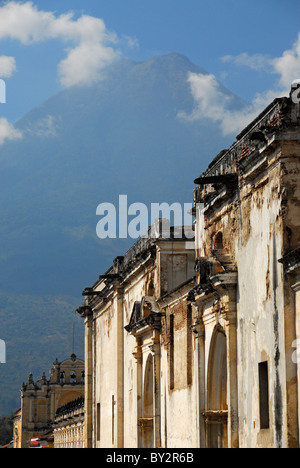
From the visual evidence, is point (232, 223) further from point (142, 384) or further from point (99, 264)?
point (99, 264)

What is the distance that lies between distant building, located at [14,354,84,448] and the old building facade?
62.2 m

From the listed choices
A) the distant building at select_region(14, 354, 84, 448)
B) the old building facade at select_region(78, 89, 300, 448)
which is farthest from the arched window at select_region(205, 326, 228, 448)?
the distant building at select_region(14, 354, 84, 448)

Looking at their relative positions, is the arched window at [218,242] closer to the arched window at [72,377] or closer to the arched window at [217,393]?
the arched window at [217,393]

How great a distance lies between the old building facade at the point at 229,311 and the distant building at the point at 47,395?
6225 centimetres

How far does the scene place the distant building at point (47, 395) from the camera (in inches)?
3777

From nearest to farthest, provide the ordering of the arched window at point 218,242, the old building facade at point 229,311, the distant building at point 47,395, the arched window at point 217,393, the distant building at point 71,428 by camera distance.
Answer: the old building facade at point 229,311 → the arched window at point 217,393 → the arched window at point 218,242 → the distant building at point 71,428 → the distant building at point 47,395

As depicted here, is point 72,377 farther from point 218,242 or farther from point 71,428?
point 218,242

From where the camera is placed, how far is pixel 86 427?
44719 millimetres

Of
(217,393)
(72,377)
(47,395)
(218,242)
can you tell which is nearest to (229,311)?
(218,242)

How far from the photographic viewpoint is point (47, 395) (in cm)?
9706

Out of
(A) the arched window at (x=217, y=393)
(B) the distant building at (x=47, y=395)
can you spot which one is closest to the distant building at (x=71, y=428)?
(B) the distant building at (x=47, y=395)

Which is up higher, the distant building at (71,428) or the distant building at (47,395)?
the distant building at (47,395)
